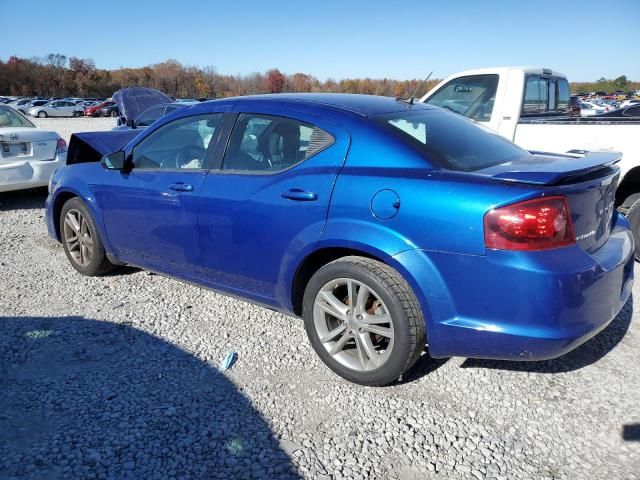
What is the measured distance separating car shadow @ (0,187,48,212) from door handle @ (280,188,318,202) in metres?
6.07

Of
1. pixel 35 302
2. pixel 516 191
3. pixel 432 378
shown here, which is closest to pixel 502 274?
pixel 516 191

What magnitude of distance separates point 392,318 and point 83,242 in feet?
10.6

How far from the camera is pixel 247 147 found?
3389mm

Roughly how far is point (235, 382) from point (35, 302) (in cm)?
217

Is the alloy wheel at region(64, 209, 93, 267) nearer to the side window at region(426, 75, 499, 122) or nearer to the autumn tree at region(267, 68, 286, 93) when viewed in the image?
the side window at region(426, 75, 499, 122)

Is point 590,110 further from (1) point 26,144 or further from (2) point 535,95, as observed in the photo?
(1) point 26,144

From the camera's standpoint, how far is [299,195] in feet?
9.75

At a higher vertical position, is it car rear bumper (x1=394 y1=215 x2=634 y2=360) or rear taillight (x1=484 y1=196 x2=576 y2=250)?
rear taillight (x1=484 y1=196 x2=576 y2=250)

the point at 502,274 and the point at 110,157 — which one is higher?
the point at 110,157

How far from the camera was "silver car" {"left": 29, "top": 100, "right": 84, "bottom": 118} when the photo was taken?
41.2 metres

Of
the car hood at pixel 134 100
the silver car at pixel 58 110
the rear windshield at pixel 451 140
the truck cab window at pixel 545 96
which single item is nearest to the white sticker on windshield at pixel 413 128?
the rear windshield at pixel 451 140

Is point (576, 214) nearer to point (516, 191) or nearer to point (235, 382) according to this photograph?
point (516, 191)

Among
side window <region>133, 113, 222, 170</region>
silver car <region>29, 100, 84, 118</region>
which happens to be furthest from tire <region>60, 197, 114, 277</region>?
silver car <region>29, 100, 84, 118</region>

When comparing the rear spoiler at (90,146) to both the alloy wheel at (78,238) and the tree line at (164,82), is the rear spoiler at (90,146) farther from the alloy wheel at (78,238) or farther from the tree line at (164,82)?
the tree line at (164,82)
